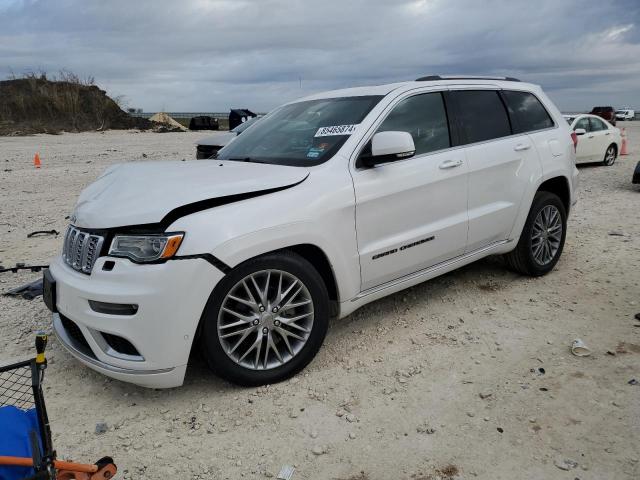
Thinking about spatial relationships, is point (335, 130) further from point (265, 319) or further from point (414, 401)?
point (414, 401)

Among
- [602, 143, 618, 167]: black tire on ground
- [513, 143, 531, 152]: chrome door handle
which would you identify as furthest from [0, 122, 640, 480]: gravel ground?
[602, 143, 618, 167]: black tire on ground

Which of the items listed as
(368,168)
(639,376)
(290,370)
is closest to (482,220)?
(368,168)

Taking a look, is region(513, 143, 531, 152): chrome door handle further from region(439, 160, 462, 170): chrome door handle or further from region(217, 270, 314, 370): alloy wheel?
region(217, 270, 314, 370): alloy wheel

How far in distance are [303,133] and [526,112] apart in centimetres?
233

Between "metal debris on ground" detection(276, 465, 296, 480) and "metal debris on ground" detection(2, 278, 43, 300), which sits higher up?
"metal debris on ground" detection(2, 278, 43, 300)

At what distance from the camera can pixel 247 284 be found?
3.18 meters

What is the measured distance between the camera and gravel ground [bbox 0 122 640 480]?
2.71 meters

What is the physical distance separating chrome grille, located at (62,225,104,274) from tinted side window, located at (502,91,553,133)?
367 centimetres

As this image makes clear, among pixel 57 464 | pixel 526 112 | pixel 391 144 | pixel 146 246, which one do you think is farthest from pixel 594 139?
pixel 57 464

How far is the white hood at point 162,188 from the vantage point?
9.93 feet

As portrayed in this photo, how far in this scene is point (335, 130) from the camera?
3.86m

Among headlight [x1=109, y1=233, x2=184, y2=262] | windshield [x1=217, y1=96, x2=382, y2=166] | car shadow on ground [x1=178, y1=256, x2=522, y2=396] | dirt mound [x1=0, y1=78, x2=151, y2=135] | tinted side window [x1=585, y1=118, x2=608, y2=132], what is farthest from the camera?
dirt mound [x1=0, y1=78, x2=151, y2=135]

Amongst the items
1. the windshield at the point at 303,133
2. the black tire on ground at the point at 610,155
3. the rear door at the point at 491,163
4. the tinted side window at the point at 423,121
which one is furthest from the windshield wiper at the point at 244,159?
the black tire on ground at the point at 610,155

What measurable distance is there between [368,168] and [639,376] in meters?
2.19
